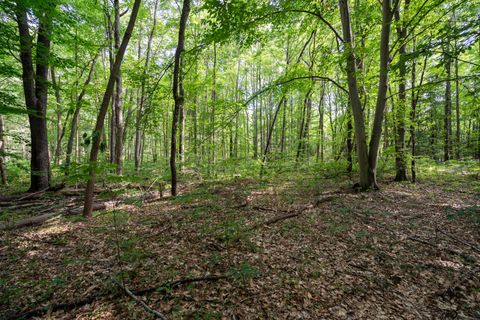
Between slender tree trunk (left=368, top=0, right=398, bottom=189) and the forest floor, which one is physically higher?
slender tree trunk (left=368, top=0, right=398, bottom=189)

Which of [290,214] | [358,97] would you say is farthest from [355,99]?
[290,214]

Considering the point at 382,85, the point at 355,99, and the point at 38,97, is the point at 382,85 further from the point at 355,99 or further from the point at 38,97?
the point at 38,97

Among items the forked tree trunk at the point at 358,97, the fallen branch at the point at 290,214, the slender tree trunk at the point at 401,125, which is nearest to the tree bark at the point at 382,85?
the forked tree trunk at the point at 358,97

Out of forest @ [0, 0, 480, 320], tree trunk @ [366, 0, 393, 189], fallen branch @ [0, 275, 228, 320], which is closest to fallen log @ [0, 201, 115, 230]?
forest @ [0, 0, 480, 320]

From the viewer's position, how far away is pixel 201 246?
4387 mm

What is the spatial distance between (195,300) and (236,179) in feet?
25.8

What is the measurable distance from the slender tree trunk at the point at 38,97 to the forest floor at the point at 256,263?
378cm

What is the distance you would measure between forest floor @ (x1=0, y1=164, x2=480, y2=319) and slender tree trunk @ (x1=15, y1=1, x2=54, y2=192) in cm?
378

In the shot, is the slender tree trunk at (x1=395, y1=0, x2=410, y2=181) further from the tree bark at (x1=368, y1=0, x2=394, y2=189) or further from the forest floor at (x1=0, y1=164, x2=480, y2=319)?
the forest floor at (x1=0, y1=164, x2=480, y2=319)

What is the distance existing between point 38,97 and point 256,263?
10099mm

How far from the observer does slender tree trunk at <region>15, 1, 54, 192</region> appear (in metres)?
7.36

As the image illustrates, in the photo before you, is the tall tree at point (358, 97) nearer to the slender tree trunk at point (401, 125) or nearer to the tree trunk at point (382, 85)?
the tree trunk at point (382, 85)

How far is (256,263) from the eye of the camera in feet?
12.3

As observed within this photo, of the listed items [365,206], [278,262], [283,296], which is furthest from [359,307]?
[365,206]
